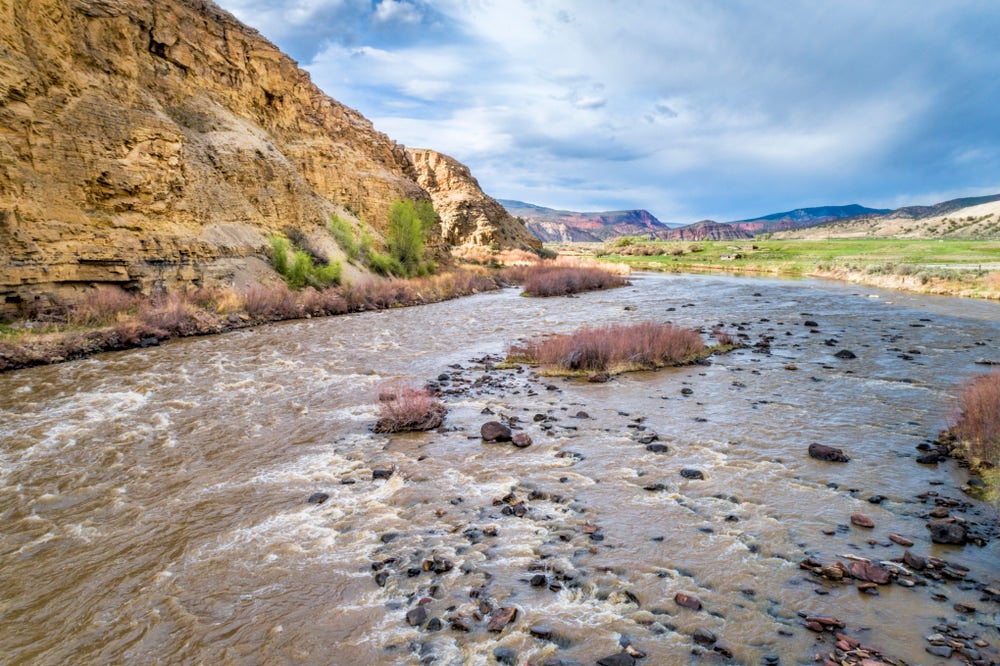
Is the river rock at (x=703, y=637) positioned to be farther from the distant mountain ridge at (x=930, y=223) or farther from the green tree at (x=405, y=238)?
the distant mountain ridge at (x=930, y=223)

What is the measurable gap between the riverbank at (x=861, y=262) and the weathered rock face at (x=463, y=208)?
16.7m

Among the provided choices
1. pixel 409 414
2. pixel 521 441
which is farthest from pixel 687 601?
pixel 409 414

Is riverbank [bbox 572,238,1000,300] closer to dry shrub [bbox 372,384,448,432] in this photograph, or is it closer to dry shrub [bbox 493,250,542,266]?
dry shrub [bbox 493,250,542,266]

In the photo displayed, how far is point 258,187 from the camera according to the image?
28312 mm

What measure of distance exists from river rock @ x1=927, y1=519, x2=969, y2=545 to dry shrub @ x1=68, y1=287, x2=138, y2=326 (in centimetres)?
2046

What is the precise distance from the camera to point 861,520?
5484 mm

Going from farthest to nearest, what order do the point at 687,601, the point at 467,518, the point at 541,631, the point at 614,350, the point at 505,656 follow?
the point at 614,350, the point at 467,518, the point at 687,601, the point at 541,631, the point at 505,656

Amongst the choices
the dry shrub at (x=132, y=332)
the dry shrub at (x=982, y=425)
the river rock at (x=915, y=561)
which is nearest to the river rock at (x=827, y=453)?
the dry shrub at (x=982, y=425)

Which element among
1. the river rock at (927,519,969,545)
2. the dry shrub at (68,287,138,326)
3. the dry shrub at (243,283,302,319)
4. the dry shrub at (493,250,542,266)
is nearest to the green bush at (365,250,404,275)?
the dry shrub at (243,283,302,319)

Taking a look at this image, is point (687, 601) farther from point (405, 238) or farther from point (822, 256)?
point (822, 256)

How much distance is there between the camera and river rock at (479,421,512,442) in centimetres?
822

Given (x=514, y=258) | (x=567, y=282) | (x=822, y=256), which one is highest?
(x=822, y=256)

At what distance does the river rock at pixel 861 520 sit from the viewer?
17.8ft

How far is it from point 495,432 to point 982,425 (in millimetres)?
7049
